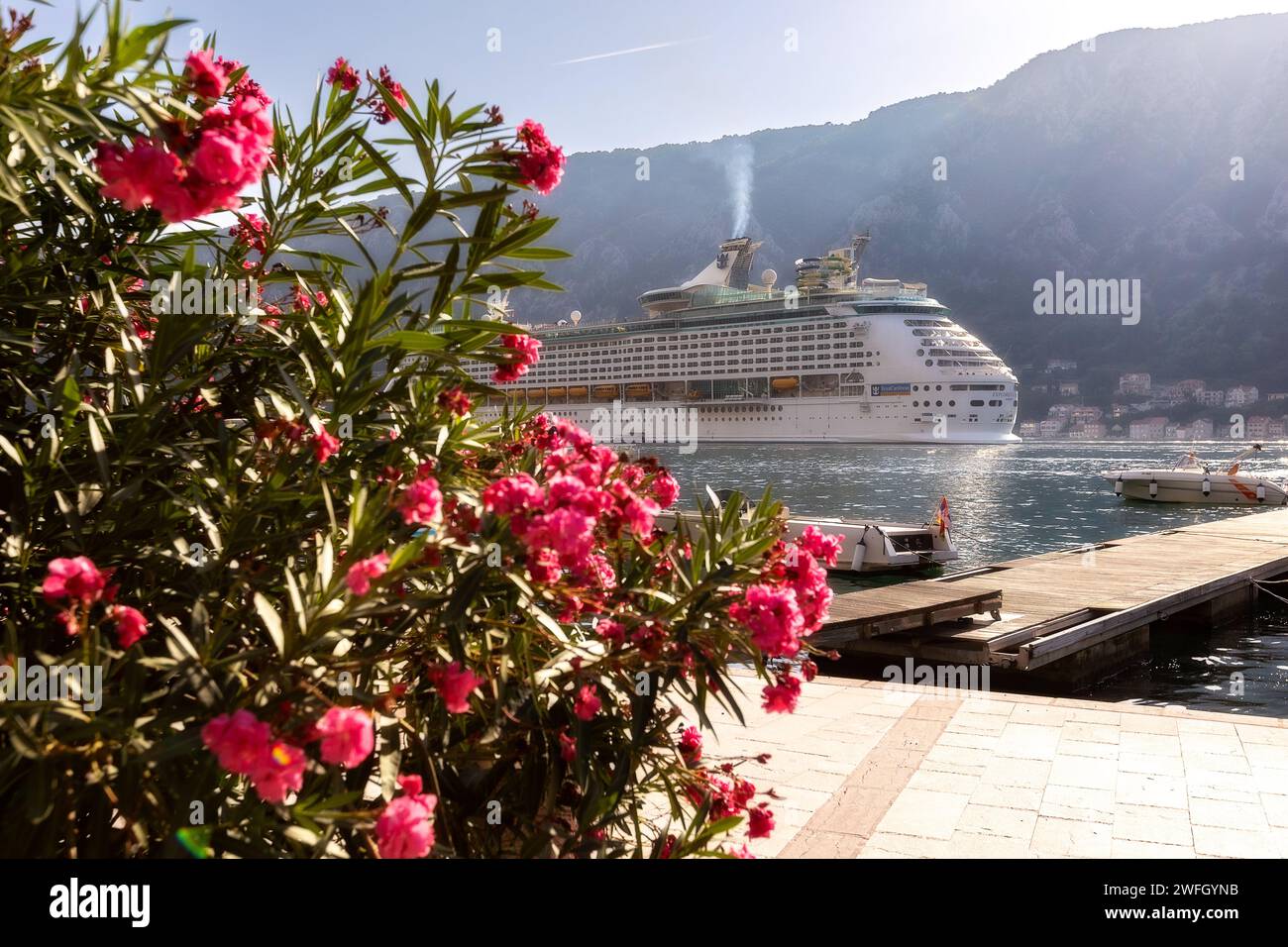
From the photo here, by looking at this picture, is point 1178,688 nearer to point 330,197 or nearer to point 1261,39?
point 330,197

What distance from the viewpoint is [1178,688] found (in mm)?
8383

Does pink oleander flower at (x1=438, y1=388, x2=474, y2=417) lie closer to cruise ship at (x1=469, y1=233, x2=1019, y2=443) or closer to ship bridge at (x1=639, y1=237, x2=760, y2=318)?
cruise ship at (x1=469, y1=233, x2=1019, y2=443)

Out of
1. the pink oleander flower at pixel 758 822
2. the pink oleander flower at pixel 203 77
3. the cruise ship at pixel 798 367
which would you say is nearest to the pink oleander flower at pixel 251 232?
the pink oleander flower at pixel 203 77

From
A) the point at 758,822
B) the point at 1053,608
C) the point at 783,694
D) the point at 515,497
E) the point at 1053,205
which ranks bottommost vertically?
the point at 1053,608

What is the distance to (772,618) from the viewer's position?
5.24 feet

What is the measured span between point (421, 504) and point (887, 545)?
14.5 meters

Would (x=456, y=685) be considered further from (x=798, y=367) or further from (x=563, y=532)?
(x=798, y=367)

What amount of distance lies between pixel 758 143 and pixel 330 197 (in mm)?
182652

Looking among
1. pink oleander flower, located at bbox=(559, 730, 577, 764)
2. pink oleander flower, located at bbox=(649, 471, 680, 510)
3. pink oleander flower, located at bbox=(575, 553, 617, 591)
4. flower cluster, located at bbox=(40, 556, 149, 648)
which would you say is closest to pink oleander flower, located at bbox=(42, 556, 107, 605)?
flower cluster, located at bbox=(40, 556, 149, 648)

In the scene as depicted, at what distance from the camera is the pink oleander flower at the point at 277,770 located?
113 centimetres

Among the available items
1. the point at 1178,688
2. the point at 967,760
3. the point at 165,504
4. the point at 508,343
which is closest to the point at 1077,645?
the point at 1178,688

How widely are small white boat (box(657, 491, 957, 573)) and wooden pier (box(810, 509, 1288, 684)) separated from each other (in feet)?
11.0

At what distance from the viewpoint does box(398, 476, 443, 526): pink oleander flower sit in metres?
1.41
